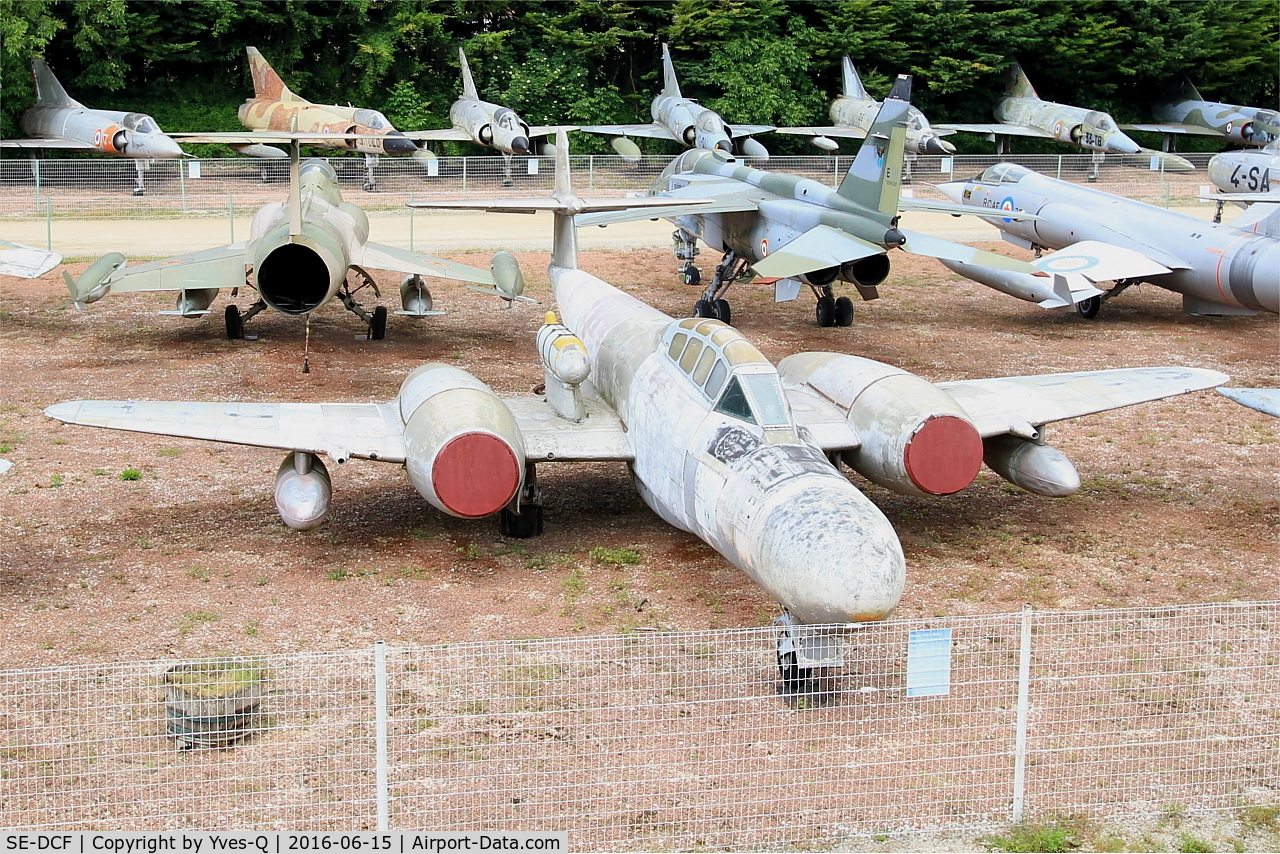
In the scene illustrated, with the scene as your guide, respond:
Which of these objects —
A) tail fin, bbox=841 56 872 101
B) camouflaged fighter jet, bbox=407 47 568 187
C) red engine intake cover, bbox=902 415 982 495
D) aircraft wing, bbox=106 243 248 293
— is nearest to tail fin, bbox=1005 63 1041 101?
tail fin, bbox=841 56 872 101

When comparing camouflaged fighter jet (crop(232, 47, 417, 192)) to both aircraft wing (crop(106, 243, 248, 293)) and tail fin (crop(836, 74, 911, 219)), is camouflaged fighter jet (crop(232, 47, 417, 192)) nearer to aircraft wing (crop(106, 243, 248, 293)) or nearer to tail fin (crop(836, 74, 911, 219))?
aircraft wing (crop(106, 243, 248, 293))

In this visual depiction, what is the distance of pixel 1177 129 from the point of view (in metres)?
44.7

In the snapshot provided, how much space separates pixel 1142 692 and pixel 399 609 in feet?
17.7

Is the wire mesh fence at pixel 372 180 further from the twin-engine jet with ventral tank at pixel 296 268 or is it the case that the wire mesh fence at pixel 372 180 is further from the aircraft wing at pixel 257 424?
the aircraft wing at pixel 257 424

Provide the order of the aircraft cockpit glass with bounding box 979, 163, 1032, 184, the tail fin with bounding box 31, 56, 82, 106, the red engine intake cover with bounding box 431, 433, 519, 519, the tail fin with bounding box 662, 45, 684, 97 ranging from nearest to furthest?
the red engine intake cover with bounding box 431, 433, 519, 519 < the aircraft cockpit glass with bounding box 979, 163, 1032, 184 < the tail fin with bounding box 31, 56, 82, 106 < the tail fin with bounding box 662, 45, 684, 97

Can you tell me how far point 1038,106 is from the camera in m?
43.3

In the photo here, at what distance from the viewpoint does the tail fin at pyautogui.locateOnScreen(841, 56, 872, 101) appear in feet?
136

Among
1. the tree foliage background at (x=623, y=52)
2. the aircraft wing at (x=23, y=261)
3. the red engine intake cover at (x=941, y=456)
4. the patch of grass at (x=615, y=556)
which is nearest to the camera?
the red engine intake cover at (x=941, y=456)

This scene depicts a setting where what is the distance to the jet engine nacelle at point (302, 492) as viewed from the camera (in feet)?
34.8

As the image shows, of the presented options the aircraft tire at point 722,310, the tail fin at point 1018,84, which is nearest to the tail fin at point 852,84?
the tail fin at point 1018,84

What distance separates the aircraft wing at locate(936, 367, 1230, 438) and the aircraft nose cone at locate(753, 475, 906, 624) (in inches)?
144

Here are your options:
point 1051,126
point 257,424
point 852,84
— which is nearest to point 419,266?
point 257,424

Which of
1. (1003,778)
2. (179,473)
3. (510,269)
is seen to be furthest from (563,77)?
(1003,778)

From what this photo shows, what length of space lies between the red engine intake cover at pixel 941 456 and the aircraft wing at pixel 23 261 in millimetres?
9700
